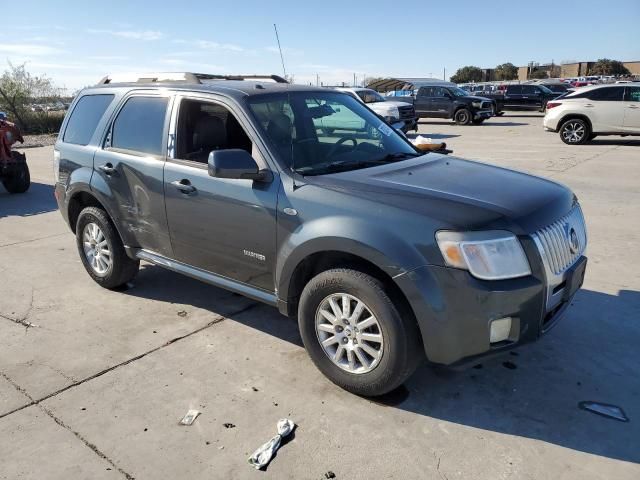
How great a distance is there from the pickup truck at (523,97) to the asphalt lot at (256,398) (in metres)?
25.1

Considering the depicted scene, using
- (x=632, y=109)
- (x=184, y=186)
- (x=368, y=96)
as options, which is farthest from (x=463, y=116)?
(x=184, y=186)

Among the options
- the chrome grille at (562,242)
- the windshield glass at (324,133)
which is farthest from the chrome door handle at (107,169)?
the chrome grille at (562,242)

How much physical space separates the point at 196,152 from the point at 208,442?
7.11 feet

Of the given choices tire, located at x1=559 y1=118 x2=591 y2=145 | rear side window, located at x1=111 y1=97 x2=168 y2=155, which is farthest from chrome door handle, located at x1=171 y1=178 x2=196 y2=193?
tire, located at x1=559 y1=118 x2=591 y2=145

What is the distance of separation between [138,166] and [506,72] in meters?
86.9

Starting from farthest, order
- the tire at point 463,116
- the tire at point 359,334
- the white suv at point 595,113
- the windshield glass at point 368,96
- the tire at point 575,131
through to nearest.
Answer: the tire at point 463,116, the windshield glass at point 368,96, the tire at point 575,131, the white suv at point 595,113, the tire at point 359,334

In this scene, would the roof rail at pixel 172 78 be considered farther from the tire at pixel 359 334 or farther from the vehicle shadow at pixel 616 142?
the vehicle shadow at pixel 616 142

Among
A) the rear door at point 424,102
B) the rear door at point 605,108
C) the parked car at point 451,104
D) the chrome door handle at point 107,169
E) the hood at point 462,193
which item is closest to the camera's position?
the hood at point 462,193

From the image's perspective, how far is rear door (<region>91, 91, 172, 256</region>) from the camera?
4102 millimetres

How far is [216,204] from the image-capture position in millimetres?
3654

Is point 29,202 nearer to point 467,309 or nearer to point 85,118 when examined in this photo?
point 85,118

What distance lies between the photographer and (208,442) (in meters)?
2.83

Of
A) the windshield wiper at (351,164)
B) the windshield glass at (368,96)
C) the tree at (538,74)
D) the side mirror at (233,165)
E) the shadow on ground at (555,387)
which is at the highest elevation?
the tree at (538,74)

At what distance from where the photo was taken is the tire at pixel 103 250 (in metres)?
4.68
